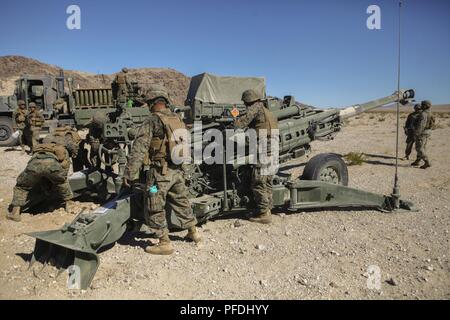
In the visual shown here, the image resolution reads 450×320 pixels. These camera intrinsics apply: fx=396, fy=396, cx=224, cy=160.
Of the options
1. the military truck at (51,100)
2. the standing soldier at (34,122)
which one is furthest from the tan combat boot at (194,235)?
the military truck at (51,100)

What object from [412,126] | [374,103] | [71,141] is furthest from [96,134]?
[412,126]

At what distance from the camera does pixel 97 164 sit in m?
6.33

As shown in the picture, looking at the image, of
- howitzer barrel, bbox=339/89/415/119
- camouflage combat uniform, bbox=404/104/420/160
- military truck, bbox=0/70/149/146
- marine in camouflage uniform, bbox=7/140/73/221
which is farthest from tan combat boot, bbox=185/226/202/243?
military truck, bbox=0/70/149/146

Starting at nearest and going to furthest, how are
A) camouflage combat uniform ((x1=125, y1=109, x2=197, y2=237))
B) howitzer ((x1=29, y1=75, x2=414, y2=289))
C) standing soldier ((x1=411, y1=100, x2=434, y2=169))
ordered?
howitzer ((x1=29, y1=75, x2=414, y2=289))
camouflage combat uniform ((x1=125, y1=109, x2=197, y2=237))
standing soldier ((x1=411, y1=100, x2=434, y2=169))

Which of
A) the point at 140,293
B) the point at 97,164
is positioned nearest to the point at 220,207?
the point at 140,293

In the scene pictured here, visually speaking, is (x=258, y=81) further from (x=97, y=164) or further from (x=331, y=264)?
(x=331, y=264)

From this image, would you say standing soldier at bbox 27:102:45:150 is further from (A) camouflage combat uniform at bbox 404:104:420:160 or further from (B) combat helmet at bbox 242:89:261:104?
(A) camouflage combat uniform at bbox 404:104:420:160

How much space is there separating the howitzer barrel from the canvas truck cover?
865 cm

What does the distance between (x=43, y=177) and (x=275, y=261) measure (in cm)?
334

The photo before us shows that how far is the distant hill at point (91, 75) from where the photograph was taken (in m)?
40.3

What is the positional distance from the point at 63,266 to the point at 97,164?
2.73 m

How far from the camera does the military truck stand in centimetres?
1455

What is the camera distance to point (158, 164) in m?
4.33

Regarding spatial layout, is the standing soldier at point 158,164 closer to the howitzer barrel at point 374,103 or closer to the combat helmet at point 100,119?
the combat helmet at point 100,119
